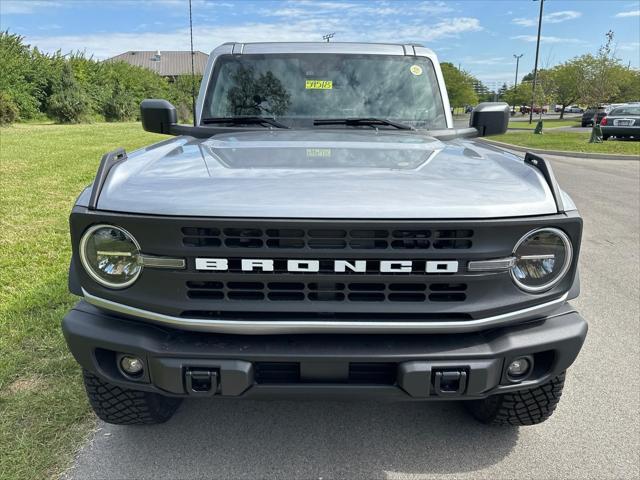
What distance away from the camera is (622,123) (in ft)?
65.6

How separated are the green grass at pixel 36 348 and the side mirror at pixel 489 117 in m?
3.01

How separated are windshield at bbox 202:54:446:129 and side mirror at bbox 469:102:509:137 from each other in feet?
0.97

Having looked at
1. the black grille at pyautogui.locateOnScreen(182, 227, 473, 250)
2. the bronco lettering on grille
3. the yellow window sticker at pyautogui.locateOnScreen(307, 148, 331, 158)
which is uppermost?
the yellow window sticker at pyautogui.locateOnScreen(307, 148, 331, 158)

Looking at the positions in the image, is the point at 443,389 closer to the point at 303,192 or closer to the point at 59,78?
the point at 303,192

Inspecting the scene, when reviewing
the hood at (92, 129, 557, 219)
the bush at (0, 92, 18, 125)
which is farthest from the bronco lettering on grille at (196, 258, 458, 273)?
the bush at (0, 92, 18, 125)

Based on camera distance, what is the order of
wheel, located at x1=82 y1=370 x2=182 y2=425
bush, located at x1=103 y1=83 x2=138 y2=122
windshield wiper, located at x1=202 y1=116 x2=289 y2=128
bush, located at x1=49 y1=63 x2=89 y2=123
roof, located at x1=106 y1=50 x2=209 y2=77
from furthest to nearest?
roof, located at x1=106 y1=50 x2=209 y2=77, bush, located at x1=103 y1=83 x2=138 y2=122, bush, located at x1=49 y1=63 x2=89 y2=123, windshield wiper, located at x1=202 y1=116 x2=289 y2=128, wheel, located at x1=82 y1=370 x2=182 y2=425

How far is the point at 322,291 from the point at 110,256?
0.80 metres

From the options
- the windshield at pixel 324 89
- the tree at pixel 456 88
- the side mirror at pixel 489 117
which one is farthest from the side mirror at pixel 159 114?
the tree at pixel 456 88

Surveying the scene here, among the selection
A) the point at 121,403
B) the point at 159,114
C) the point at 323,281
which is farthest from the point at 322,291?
the point at 159,114

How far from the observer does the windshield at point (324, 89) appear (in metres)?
3.48

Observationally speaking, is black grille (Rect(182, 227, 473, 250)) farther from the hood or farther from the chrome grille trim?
the chrome grille trim

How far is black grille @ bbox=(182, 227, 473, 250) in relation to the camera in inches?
73.8

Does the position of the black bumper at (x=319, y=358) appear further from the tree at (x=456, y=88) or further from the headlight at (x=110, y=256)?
the tree at (x=456, y=88)

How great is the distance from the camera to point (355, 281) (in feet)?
6.28
